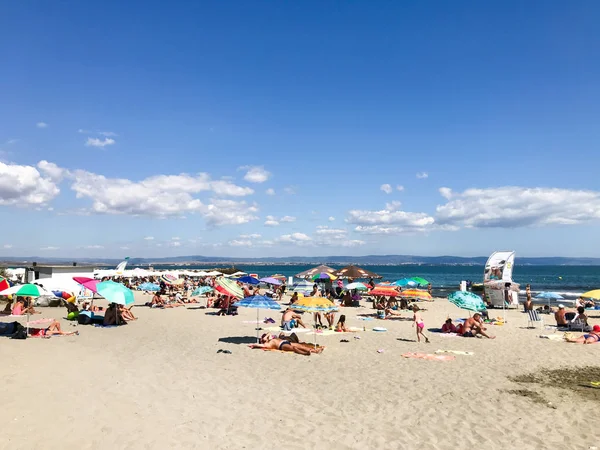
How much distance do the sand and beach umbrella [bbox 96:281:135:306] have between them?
145 cm

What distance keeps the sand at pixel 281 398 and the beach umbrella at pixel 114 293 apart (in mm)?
1454

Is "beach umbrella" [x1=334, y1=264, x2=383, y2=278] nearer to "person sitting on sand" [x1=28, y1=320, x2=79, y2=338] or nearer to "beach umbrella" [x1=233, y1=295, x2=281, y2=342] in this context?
"beach umbrella" [x1=233, y1=295, x2=281, y2=342]

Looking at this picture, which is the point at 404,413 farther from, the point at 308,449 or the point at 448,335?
the point at 448,335

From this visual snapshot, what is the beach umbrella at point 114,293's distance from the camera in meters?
14.4

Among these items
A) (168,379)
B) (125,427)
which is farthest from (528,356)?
(125,427)

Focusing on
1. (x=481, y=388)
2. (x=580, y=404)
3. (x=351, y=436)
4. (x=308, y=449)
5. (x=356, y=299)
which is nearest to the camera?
(x=308, y=449)

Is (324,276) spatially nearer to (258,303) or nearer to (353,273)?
(353,273)

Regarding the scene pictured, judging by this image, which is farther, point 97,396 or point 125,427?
point 97,396

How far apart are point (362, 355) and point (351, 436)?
592 centimetres

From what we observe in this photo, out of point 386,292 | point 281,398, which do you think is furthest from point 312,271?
point 281,398

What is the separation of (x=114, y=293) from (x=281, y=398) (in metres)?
→ 9.12

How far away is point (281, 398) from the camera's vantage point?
7980mm

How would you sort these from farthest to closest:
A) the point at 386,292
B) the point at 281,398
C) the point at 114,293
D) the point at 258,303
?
the point at 386,292 < the point at 114,293 < the point at 258,303 < the point at 281,398

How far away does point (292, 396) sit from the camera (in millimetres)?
8125
